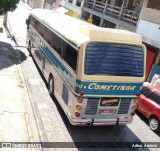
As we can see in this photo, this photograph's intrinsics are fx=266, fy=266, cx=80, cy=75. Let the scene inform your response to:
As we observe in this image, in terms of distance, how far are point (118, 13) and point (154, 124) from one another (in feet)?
56.2

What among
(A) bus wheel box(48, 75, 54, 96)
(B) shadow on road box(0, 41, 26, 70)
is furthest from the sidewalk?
(A) bus wheel box(48, 75, 54, 96)

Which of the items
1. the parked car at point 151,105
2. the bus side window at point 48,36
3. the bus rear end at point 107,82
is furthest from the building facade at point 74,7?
the bus rear end at point 107,82

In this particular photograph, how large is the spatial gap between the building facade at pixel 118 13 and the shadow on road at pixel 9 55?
9.19 metres

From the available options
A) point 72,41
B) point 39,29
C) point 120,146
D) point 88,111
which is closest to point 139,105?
point 120,146

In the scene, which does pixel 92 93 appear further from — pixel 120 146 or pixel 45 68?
pixel 45 68

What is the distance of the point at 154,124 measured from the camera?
36.3 ft

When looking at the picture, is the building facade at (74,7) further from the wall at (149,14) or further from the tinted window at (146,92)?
the tinted window at (146,92)

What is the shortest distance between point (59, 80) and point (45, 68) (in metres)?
3.01

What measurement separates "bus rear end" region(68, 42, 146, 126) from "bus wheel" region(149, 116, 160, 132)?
6.14ft

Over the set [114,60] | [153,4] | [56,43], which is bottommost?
[56,43]

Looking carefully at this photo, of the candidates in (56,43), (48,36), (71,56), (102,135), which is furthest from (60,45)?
(102,135)

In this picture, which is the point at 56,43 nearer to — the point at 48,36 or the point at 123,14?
the point at 48,36

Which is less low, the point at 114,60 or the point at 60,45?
the point at 114,60

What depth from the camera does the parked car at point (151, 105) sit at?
10.9m
